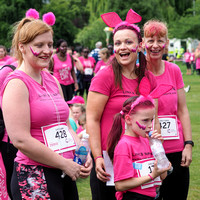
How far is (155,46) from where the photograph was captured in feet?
12.1

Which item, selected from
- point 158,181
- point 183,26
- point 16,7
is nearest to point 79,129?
point 158,181

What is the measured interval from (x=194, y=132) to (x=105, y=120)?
20.2 feet

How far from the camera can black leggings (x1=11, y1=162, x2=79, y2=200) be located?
271 centimetres

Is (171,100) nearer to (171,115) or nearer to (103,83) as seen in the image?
(171,115)

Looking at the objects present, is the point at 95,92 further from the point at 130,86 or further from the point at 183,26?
the point at 183,26

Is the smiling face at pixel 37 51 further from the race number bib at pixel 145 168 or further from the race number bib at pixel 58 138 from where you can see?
the race number bib at pixel 145 168

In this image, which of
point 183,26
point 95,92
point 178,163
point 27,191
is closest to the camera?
point 27,191

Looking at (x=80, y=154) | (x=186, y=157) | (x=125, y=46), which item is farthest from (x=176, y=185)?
(x=125, y=46)

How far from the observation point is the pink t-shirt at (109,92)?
10.6ft

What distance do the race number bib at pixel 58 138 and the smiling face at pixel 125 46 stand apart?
0.74m

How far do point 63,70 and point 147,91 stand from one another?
7.28 meters

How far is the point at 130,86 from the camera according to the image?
3.30 metres

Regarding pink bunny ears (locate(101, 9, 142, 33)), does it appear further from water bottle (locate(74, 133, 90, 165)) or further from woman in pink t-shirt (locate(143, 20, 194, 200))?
water bottle (locate(74, 133, 90, 165))

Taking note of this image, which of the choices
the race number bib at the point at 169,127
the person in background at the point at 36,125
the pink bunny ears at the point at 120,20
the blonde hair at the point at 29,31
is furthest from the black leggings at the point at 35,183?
the pink bunny ears at the point at 120,20
